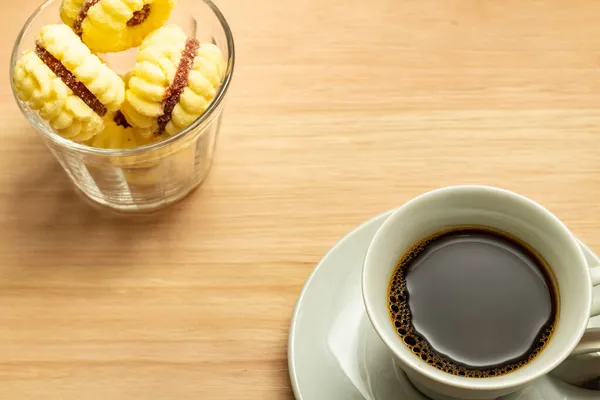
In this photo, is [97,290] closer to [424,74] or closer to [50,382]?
[50,382]

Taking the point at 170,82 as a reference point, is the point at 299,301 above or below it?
below

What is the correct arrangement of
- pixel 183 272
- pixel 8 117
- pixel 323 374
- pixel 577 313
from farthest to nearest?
pixel 8 117
pixel 183 272
pixel 323 374
pixel 577 313

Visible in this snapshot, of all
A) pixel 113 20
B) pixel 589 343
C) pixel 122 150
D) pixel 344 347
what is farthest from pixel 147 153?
pixel 589 343

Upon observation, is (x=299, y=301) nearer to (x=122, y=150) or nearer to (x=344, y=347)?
(x=344, y=347)

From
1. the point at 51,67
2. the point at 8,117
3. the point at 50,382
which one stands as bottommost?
the point at 50,382

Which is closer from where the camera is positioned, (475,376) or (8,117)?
(475,376)

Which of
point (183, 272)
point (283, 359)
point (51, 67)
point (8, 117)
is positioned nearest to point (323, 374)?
point (283, 359)

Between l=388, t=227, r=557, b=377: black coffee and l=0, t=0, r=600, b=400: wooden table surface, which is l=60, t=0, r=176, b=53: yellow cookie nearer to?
l=0, t=0, r=600, b=400: wooden table surface
